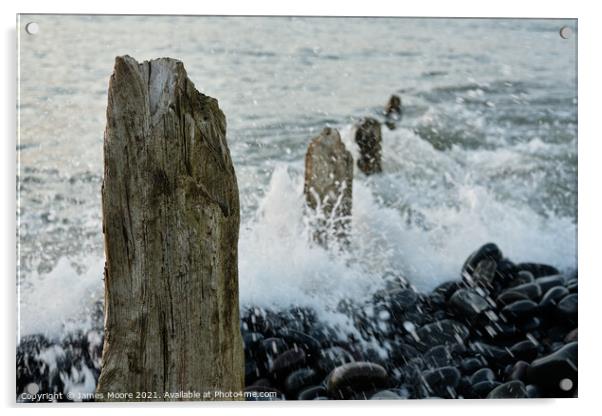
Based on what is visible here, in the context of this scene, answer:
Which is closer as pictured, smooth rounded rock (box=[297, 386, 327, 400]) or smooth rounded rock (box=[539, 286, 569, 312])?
smooth rounded rock (box=[297, 386, 327, 400])

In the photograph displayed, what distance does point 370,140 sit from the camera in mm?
3447

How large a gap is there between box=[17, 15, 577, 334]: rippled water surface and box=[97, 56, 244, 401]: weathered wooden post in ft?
2.06

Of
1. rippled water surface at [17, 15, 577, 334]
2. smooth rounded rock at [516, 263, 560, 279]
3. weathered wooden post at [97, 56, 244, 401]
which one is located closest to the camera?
weathered wooden post at [97, 56, 244, 401]

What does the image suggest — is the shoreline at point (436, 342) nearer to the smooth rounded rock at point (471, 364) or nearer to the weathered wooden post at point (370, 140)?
the smooth rounded rock at point (471, 364)

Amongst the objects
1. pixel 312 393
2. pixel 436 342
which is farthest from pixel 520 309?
pixel 312 393

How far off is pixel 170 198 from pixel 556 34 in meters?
2.01

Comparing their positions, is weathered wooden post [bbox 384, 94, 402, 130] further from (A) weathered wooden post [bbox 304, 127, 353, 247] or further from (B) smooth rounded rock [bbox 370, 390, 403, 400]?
(B) smooth rounded rock [bbox 370, 390, 403, 400]

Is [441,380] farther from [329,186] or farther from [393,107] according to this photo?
[393,107]

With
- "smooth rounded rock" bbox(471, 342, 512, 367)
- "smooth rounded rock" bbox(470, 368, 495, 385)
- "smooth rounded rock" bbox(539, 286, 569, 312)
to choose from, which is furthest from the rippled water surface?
"smooth rounded rock" bbox(470, 368, 495, 385)

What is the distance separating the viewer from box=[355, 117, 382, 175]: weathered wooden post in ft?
11.3

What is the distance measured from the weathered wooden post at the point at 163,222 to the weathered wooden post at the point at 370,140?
0.88 metres

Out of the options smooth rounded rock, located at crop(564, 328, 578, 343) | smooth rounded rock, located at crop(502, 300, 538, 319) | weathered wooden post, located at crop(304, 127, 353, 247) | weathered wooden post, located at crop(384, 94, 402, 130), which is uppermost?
weathered wooden post, located at crop(384, 94, 402, 130)

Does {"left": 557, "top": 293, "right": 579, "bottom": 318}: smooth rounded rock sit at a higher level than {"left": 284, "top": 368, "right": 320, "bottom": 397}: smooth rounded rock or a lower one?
higher

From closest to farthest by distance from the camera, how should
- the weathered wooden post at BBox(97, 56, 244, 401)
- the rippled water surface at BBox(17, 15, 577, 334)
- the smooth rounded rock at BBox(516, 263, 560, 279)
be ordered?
the weathered wooden post at BBox(97, 56, 244, 401) < the rippled water surface at BBox(17, 15, 577, 334) < the smooth rounded rock at BBox(516, 263, 560, 279)
